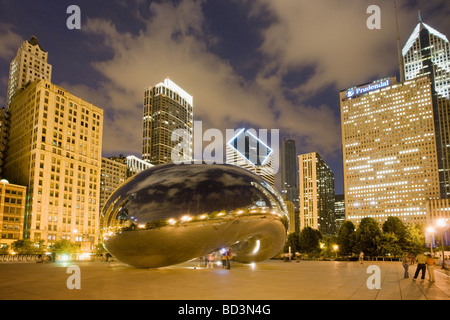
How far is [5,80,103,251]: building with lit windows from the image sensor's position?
109 m

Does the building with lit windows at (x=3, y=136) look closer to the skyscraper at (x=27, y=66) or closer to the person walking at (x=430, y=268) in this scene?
the skyscraper at (x=27, y=66)

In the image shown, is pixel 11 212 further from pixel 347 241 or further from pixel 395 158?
pixel 395 158

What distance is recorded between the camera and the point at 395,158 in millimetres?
187500

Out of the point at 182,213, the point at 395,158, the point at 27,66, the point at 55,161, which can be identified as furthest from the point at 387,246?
the point at 27,66

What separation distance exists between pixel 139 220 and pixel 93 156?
122 meters

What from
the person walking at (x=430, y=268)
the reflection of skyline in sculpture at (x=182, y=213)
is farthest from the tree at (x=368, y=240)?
the reflection of skyline in sculpture at (x=182, y=213)

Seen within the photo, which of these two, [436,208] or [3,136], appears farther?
[436,208]

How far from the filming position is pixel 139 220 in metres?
15.1

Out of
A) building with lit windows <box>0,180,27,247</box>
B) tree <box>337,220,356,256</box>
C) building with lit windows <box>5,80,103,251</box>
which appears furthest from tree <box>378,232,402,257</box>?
building with lit windows <box>0,180,27,247</box>

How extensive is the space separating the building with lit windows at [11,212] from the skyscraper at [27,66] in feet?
203

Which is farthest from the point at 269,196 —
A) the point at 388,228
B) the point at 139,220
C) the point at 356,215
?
the point at 356,215

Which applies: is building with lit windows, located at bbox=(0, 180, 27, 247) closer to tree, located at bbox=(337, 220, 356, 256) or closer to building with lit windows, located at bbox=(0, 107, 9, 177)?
building with lit windows, located at bbox=(0, 107, 9, 177)

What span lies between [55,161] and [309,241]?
82059 millimetres

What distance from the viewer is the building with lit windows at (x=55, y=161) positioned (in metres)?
109
